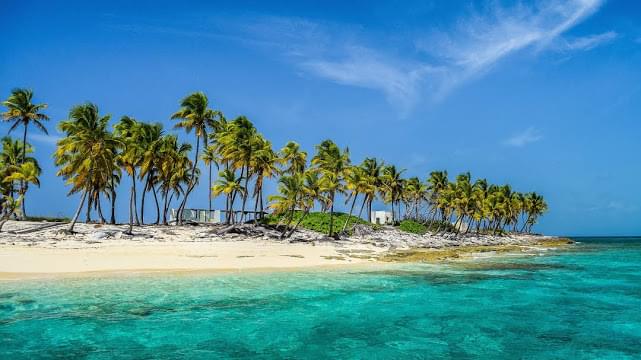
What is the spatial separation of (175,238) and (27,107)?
28.4 metres

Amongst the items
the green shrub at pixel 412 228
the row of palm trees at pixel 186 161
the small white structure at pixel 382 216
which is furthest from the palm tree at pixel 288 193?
the small white structure at pixel 382 216

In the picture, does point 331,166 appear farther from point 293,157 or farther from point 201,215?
point 201,215

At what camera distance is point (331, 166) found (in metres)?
57.6

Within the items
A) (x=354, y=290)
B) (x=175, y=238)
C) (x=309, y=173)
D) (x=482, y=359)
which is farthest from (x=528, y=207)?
(x=482, y=359)

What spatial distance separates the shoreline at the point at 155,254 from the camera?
24820 mm

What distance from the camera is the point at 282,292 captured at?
64.4 feet

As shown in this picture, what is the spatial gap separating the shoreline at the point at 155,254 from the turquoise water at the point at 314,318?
336cm

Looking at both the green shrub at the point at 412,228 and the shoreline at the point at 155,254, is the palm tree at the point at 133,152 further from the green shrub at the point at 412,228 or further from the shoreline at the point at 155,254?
the green shrub at the point at 412,228

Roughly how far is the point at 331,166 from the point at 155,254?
30883mm

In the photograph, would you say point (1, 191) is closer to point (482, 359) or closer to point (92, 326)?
point (92, 326)

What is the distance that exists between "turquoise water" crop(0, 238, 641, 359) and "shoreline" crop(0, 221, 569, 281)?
11.0ft

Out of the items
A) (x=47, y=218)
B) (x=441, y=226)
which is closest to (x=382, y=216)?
(x=441, y=226)

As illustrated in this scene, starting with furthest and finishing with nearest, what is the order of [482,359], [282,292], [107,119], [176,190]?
[176,190], [107,119], [282,292], [482,359]

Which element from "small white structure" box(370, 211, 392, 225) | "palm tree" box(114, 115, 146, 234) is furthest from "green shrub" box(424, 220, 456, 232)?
"palm tree" box(114, 115, 146, 234)
